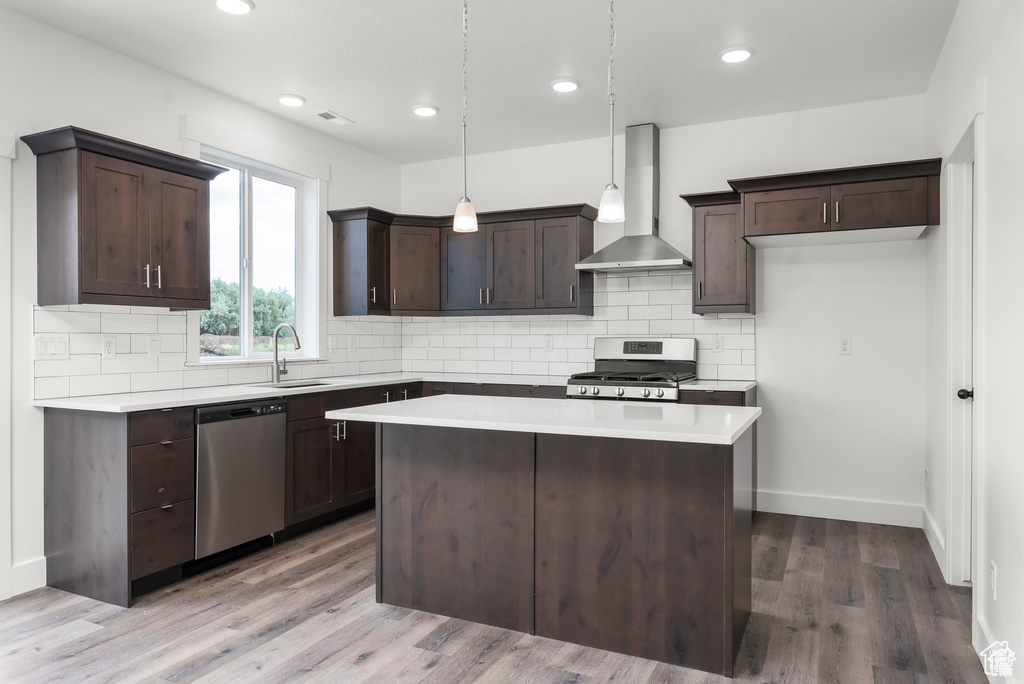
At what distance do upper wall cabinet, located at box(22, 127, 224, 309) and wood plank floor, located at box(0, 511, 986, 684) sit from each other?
1428 mm

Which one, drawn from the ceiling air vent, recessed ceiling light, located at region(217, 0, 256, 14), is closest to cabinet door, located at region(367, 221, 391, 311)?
the ceiling air vent

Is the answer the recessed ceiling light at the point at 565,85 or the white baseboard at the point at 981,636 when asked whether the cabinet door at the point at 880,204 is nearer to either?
the recessed ceiling light at the point at 565,85

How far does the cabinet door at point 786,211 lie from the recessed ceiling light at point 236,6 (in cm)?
283

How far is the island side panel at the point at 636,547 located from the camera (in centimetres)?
234

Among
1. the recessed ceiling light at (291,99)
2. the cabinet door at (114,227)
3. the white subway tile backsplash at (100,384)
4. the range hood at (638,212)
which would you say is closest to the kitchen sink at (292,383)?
the white subway tile backsplash at (100,384)

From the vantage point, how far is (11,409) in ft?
10.2

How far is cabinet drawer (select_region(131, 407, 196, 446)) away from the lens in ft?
9.85

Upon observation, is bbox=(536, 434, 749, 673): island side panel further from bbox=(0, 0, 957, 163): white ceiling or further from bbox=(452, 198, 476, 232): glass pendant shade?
bbox=(0, 0, 957, 163): white ceiling

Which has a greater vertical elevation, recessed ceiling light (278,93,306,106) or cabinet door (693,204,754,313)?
recessed ceiling light (278,93,306,106)

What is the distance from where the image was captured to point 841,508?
4.39 metres

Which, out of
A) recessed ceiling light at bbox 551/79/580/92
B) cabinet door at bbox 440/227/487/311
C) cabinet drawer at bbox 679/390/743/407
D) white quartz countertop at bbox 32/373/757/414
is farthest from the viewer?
cabinet door at bbox 440/227/487/311

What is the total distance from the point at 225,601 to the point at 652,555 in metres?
1.94

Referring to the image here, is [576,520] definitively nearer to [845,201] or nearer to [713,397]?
[713,397]

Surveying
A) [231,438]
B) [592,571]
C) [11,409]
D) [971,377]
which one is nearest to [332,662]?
[592,571]
